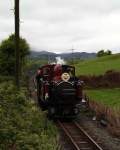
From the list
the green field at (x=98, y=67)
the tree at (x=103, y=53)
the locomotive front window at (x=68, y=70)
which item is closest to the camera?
the locomotive front window at (x=68, y=70)

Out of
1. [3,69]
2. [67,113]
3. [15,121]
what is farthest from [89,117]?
[3,69]

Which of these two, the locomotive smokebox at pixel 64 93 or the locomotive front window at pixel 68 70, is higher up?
the locomotive front window at pixel 68 70

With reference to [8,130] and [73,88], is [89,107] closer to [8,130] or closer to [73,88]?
[73,88]

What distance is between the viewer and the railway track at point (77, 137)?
20.7 meters

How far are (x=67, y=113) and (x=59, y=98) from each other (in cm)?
132

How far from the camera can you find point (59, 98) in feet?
94.8

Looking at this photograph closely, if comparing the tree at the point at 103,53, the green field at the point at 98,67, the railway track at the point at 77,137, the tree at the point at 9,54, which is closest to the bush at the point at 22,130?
the railway track at the point at 77,137

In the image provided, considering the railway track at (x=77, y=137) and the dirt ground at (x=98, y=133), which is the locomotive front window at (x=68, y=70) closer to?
the dirt ground at (x=98, y=133)

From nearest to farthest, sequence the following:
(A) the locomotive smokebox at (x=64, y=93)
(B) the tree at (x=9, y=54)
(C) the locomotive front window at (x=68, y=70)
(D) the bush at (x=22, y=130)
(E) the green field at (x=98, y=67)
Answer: (D) the bush at (x=22, y=130)
(A) the locomotive smokebox at (x=64, y=93)
(C) the locomotive front window at (x=68, y=70)
(B) the tree at (x=9, y=54)
(E) the green field at (x=98, y=67)

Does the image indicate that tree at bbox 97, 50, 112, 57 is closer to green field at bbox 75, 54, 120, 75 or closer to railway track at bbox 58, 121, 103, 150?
green field at bbox 75, 54, 120, 75

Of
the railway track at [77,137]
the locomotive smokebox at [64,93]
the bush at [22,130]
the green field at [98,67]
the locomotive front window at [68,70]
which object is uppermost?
the green field at [98,67]

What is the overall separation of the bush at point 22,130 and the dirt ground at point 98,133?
7.59ft

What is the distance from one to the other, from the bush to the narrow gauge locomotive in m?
2.45

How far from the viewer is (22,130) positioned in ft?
61.1
